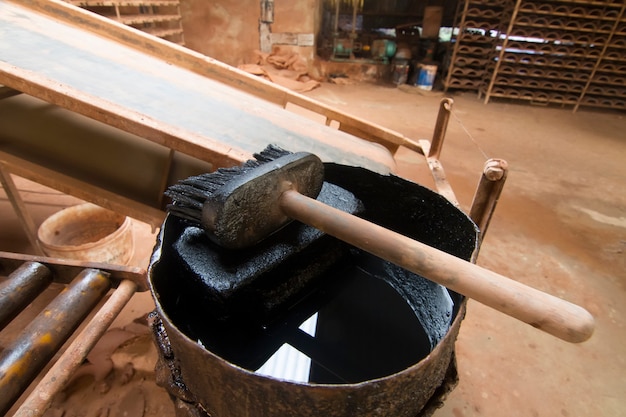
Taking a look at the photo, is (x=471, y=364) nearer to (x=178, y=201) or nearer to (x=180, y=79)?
(x=178, y=201)

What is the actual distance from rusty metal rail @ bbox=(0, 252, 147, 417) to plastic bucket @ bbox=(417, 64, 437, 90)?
783cm

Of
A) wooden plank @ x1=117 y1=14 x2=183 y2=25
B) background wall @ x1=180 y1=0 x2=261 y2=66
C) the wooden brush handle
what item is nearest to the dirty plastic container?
the wooden brush handle

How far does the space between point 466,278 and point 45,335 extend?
124cm

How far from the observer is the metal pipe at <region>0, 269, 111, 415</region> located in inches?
37.5

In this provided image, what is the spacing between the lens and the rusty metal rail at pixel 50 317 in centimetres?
97

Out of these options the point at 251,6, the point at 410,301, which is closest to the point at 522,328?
the point at 410,301

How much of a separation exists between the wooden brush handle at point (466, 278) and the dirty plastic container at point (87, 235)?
1.94 m

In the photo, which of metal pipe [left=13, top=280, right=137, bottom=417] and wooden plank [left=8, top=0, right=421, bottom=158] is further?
wooden plank [left=8, top=0, right=421, bottom=158]

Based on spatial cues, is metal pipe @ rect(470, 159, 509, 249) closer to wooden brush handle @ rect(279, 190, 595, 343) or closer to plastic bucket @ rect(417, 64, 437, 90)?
wooden brush handle @ rect(279, 190, 595, 343)

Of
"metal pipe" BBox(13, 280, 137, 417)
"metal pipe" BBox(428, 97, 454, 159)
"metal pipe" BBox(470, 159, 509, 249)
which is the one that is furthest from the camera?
"metal pipe" BBox(428, 97, 454, 159)

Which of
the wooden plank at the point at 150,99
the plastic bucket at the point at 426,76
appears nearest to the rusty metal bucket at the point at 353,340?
the wooden plank at the point at 150,99

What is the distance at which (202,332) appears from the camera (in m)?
1.13

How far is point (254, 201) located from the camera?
1021 millimetres

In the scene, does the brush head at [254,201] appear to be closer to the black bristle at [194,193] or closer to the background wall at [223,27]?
the black bristle at [194,193]
